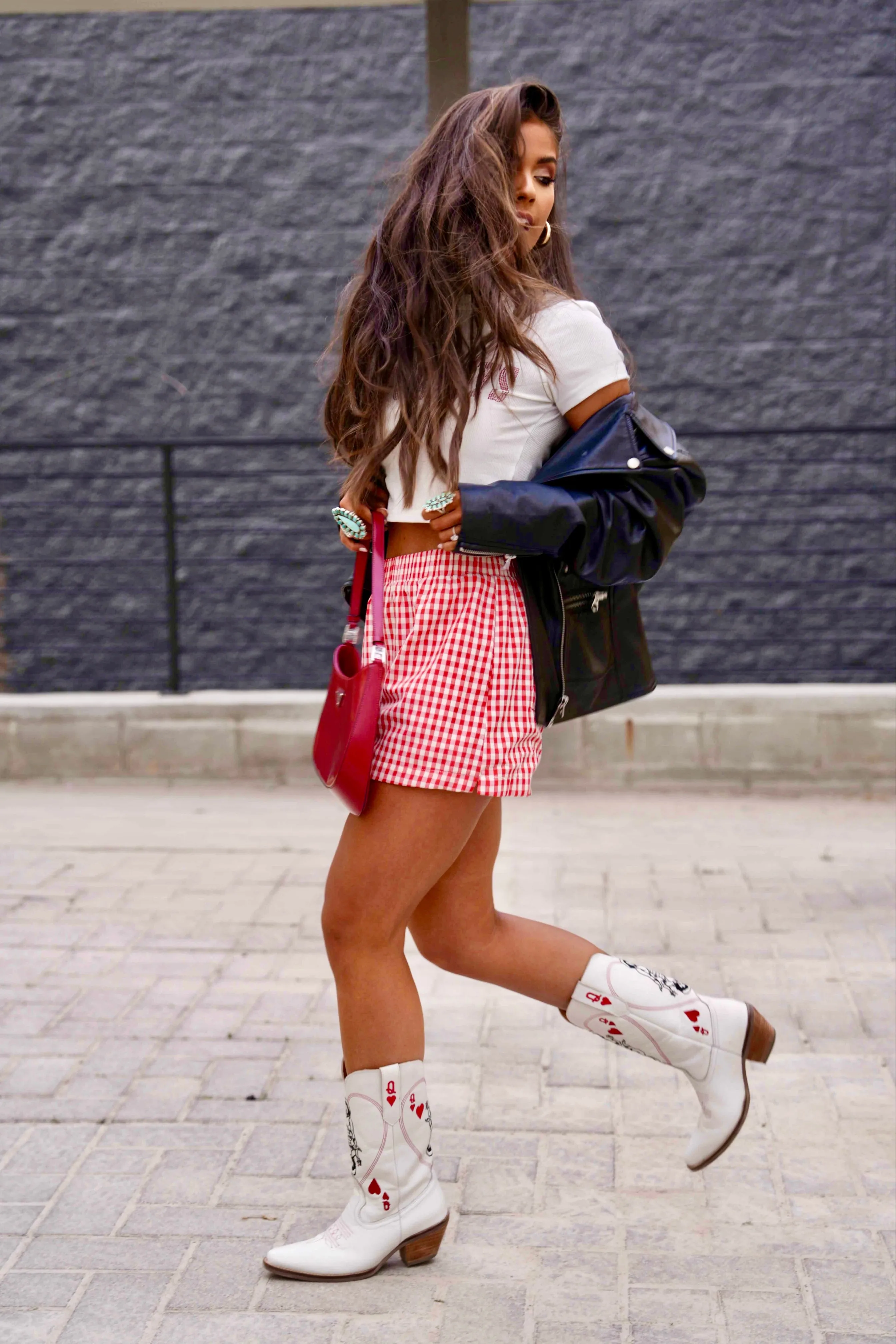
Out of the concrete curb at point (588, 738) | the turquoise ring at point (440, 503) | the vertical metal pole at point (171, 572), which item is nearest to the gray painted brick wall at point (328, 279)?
the vertical metal pole at point (171, 572)

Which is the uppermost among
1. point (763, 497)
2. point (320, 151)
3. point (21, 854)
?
point (320, 151)

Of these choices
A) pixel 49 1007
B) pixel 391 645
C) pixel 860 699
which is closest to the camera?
pixel 391 645

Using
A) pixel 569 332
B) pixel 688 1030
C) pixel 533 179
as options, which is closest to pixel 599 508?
pixel 569 332

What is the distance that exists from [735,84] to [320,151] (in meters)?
2.36

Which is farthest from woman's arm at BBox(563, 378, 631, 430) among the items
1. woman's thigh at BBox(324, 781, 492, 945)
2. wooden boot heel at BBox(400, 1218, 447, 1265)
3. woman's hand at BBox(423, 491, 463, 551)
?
wooden boot heel at BBox(400, 1218, 447, 1265)

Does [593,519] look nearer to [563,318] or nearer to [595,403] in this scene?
[595,403]

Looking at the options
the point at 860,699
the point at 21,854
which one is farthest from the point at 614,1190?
the point at 860,699

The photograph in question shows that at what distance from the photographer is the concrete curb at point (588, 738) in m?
6.43

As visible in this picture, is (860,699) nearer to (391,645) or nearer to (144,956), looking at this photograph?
(144,956)

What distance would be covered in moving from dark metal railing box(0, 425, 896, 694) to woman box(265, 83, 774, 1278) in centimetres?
556

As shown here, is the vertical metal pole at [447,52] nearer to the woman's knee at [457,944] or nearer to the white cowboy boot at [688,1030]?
the woman's knee at [457,944]

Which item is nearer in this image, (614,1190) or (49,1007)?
(614,1190)

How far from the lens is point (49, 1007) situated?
3928 millimetres

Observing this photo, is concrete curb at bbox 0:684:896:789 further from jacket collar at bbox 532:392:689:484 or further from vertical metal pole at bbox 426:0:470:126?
jacket collar at bbox 532:392:689:484
